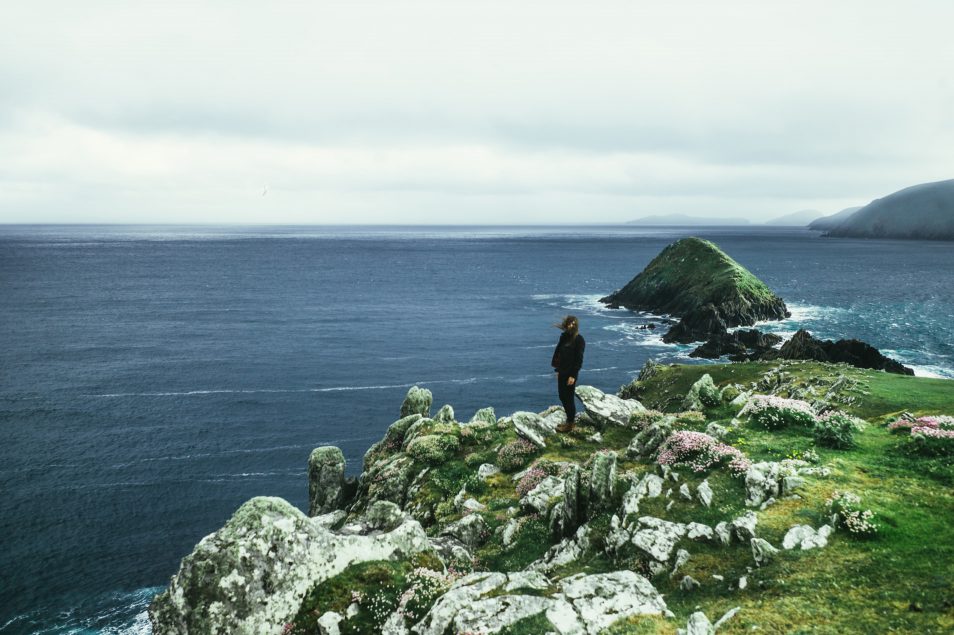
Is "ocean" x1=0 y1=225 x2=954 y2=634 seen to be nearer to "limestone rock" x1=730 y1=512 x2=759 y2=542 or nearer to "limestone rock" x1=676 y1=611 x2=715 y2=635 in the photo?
"limestone rock" x1=676 y1=611 x2=715 y2=635

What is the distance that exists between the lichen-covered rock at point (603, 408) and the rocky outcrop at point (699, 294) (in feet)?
234

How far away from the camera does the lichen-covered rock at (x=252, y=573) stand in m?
13.0

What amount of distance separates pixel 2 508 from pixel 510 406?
46835 millimetres

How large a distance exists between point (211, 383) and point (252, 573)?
6486 centimetres

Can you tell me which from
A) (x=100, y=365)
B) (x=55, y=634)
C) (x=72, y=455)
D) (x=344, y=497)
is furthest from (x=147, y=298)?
(x=344, y=497)

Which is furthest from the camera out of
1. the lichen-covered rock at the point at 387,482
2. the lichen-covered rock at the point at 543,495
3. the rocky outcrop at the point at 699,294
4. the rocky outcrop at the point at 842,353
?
the rocky outcrop at the point at 699,294

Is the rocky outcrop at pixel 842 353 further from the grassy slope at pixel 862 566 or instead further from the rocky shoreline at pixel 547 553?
the grassy slope at pixel 862 566

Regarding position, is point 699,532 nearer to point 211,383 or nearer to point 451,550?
point 451,550

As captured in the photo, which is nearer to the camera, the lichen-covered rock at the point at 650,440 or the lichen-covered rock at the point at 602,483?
the lichen-covered rock at the point at 602,483

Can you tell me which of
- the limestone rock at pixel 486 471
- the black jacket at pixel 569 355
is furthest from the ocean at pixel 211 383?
the black jacket at pixel 569 355

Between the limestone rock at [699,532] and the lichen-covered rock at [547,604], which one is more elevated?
the limestone rock at [699,532]

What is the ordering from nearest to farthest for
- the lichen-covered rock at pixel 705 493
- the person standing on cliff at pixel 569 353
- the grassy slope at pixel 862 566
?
the grassy slope at pixel 862 566 < the lichen-covered rock at pixel 705 493 < the person standing on cliff at pixel 569 353

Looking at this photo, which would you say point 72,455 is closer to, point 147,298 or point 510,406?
point 510,406

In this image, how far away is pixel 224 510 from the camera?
1724 inches
